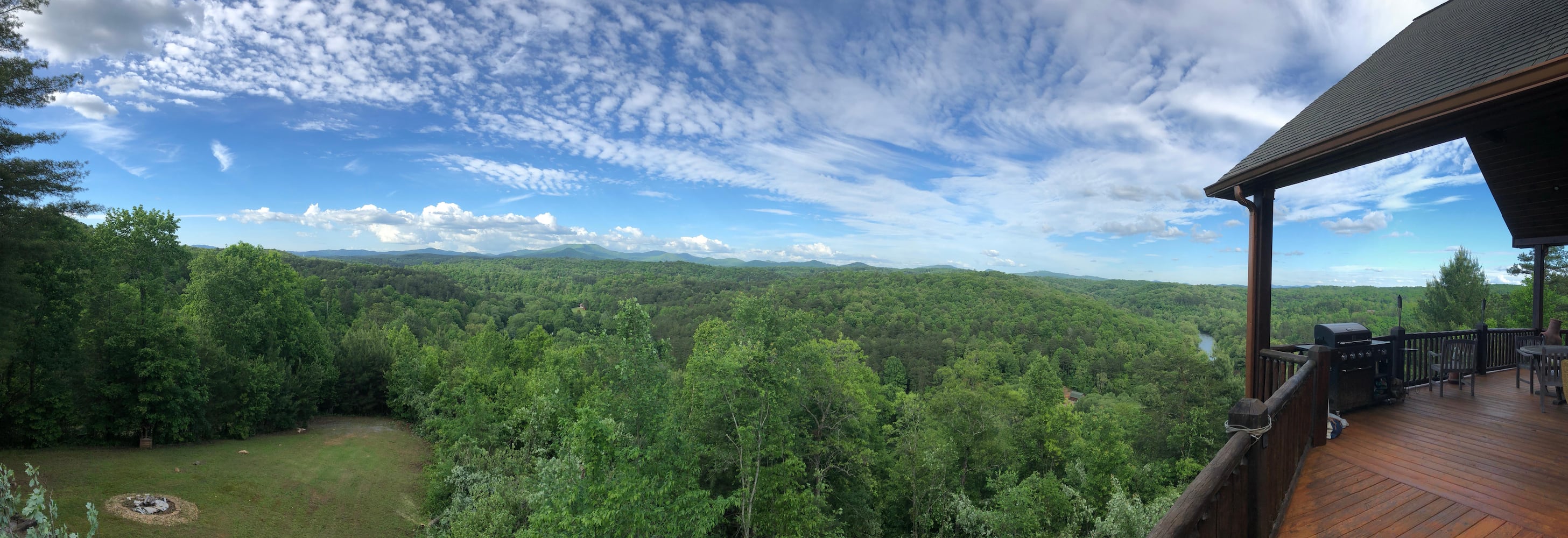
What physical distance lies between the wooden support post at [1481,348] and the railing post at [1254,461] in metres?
7.74

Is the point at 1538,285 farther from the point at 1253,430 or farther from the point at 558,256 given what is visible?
the point at 558,256

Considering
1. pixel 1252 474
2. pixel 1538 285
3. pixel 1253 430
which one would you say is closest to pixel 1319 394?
pixel 1252 474

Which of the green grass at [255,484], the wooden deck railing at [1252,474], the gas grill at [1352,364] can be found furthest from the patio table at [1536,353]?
the green grass at [255,484]

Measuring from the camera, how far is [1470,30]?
4477mm

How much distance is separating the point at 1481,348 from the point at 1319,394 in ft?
17.8

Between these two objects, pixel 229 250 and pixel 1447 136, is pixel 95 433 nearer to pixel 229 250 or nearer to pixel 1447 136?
pixel 229 250

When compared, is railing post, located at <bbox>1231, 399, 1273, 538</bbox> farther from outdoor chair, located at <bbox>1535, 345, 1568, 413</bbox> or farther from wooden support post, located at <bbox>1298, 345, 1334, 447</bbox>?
outdoor chair, located at <bbox>1535, 345, 1568, 413</bbox>

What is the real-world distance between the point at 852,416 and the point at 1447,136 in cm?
1412

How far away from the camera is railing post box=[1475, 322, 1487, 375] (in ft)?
21.6

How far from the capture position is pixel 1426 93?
3418 millimetres

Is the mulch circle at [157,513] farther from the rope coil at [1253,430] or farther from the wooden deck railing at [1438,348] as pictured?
the wooden deck railing at [1438,348]

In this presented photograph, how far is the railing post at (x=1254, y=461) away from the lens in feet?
7.34

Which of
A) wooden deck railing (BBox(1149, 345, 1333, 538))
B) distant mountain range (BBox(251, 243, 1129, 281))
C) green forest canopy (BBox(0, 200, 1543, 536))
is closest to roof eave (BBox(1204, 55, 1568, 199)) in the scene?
wooden deck railing (BBox(1149, 345, 1333, 538))

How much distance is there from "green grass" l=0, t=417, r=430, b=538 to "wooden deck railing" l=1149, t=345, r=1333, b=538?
20099 mm
